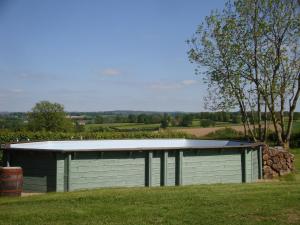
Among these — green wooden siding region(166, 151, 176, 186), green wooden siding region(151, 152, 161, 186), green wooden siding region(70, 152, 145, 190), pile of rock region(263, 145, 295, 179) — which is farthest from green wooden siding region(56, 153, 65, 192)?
pile of rock region(263, 145, 295, 179)

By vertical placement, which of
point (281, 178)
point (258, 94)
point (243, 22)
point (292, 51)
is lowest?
point (281, 178)

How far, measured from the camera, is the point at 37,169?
11.1m

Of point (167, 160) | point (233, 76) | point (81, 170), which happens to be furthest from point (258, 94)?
point (81, 170)

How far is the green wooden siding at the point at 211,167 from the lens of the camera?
12.0m

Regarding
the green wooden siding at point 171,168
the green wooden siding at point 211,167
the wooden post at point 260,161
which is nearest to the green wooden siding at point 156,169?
the green wooden siding at point 171,168

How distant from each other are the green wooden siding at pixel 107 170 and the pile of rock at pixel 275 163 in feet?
17.2

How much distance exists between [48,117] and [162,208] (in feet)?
107

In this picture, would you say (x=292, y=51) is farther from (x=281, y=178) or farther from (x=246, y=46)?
(x=281, y=178)

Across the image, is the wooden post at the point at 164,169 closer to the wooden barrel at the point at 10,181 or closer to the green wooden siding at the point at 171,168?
the green wooden siding at the point at 171,168

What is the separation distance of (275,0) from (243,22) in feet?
6.32

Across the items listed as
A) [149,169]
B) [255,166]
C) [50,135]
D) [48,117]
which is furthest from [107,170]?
[48,117]

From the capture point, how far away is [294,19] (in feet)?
71.5

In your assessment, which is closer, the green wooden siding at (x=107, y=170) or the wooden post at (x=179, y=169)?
the green wooden siding at (x=107, y=170)

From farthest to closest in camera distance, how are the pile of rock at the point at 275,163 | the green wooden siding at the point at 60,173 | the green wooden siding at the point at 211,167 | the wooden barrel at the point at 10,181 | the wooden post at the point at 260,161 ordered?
the pile of rock at the point at 275,163 < the wooden post at the point at 260,161 < the green wooden siding at the point at 211,167 < the green wooden siding at the point at 60,173 < the wooden barrel at the point at 10,181
